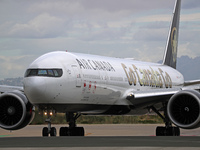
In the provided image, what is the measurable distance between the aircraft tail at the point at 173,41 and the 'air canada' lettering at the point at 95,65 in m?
9.63

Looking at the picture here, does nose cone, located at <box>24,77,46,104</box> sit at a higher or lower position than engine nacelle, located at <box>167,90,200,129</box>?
higher

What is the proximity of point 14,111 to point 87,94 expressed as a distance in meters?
3.57

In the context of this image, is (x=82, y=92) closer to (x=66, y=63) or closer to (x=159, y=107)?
(x=66, y=63)

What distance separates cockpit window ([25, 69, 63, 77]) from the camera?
21453 millimetres

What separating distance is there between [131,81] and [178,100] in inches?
186

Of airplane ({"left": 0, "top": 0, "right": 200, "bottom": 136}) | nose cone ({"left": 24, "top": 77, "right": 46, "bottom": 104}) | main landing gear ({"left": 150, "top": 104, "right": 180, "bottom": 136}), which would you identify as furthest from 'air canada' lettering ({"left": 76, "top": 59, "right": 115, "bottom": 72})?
main landing gear ({"left": 150, "top": 104, "right": 180, "bottom": 136})

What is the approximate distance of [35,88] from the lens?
20.9 meters

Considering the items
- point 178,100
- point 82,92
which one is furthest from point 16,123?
point 178,100

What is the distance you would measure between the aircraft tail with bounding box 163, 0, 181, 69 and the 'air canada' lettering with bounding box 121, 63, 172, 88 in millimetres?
3226

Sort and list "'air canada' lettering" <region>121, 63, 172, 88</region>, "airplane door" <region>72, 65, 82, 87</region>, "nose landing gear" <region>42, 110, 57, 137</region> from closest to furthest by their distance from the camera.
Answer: "nose landing gear" <region>42, 110, 57, 137</region> < "airplane door" <region>72, 65, 82, 87</region> < "'air canada' lettering" <region>121, 63, 172, 88</region>

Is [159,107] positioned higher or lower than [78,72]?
lower

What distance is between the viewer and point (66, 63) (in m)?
22.5

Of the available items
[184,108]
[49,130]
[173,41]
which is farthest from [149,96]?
[173,41]

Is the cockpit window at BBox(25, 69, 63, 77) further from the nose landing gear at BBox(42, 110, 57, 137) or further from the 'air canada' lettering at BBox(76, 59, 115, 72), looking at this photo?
the nose landing gear at BBox(42, 110, 57, 137)
